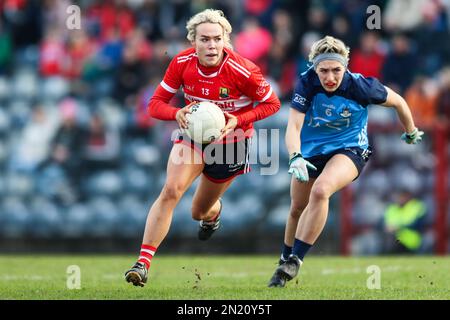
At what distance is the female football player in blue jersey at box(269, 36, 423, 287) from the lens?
8617 mm

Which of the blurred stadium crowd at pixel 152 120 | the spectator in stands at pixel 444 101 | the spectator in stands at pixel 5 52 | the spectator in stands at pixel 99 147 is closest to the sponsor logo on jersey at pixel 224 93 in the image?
the blurred stadium crowd at pixel 152 120

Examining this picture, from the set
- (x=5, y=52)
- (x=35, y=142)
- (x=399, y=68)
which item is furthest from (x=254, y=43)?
(x=5, y=52)

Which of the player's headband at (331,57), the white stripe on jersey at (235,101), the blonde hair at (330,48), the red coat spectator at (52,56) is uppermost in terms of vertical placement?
the red coat spectator at (52,56)

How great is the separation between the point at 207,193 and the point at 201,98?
118cm

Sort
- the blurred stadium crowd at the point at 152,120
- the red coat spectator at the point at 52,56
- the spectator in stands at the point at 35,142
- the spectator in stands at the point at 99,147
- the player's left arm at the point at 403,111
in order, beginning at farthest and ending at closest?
the red coat spectator at the point at 52,56, the spectator in stands at the point at 35,142, the spectator in stands at the point at 99,147, the blurred stadium crowd at the point at 152,120, the player's left arm at the point at 403,111

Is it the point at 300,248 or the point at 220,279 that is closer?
the point at 300,248

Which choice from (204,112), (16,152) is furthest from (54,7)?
(204,112)

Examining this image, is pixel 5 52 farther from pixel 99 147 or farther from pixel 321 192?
pixel 321 192

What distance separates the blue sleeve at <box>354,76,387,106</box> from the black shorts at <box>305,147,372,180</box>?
473mm

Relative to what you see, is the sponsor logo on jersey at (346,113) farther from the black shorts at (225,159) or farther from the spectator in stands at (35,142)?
the spectator in stands at (35,142)

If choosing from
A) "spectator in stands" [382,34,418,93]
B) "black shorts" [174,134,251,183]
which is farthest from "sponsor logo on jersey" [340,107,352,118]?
"spectator in stands" [382,34,418,93]

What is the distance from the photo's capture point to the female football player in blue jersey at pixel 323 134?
862 centimetres

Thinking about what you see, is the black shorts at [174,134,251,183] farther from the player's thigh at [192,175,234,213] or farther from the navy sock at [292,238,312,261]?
the navy sock at [292,238,312,261]

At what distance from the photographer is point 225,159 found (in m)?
9.19
